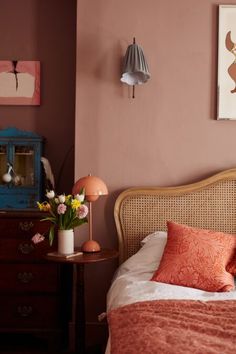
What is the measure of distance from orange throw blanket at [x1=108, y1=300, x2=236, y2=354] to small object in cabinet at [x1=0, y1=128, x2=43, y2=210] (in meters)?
1.58

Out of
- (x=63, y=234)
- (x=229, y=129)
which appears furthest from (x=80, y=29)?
(x=63, y=234)

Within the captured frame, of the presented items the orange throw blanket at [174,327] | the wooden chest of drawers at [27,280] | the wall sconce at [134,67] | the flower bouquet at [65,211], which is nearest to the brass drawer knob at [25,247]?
the wooden chest of drawers at [27,280]

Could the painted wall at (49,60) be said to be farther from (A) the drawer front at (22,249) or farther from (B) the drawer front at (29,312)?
(B) the drawer front at (29,312)

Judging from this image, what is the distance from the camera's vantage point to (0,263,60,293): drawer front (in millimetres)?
2836

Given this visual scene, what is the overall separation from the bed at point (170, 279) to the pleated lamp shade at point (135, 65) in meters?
0.76

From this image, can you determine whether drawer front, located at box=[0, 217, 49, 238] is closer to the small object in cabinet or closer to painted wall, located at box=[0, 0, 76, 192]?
the small object in cabinet

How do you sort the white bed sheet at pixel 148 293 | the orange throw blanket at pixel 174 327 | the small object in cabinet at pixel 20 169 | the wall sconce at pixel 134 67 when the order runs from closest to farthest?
the orange throw blanket at pixel 174 327 < the white bed sheet at pixel 148 293 < the wall sconce at pixel 134 67 < the small object in cabinet at pixel 20 169

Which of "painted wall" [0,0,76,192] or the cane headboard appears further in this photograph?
"painted wall" [0,0,76,192]

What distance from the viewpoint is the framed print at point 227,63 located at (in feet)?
9.68

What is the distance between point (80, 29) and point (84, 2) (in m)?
0.19

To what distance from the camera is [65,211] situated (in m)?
2.54

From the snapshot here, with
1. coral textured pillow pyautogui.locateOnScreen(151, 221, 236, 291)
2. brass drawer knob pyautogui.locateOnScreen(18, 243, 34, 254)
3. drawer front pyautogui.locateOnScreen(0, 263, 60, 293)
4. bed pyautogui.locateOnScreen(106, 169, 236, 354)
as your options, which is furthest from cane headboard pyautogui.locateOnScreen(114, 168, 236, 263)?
brass drawer knob pyautogui.locateOnScreen(18, 243, 34, 254)

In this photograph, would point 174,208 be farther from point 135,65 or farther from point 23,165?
point 23,165

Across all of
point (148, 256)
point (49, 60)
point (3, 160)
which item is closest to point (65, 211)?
point (148, 256)
